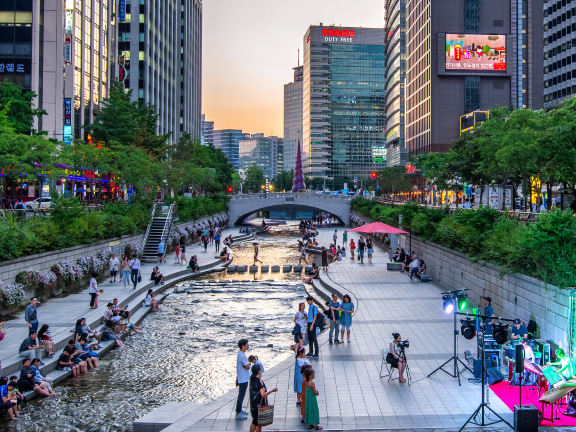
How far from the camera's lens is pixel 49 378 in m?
14.5

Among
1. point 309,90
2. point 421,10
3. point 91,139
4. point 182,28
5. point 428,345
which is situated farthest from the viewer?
point 309,90

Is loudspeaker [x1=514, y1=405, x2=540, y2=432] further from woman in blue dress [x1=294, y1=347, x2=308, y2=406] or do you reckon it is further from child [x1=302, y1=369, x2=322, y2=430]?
woman in blue dress [x1=294, y1=347, x2=308, y2=406]

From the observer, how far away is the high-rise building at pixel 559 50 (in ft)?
327

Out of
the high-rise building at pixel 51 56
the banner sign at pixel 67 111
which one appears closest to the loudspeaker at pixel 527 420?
the high-rise building at pixel 51 56

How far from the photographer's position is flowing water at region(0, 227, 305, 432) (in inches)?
509

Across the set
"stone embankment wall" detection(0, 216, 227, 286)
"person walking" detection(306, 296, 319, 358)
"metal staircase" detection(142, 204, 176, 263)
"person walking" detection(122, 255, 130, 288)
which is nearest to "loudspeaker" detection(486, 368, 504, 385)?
"person walking" detection(306, 296, 319, 358)

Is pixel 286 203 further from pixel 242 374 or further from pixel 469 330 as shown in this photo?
pixel 242 374

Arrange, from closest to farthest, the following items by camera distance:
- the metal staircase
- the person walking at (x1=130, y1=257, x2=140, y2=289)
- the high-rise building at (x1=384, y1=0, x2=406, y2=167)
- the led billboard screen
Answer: the person walking at (x1=130, y1=257, x2=140, y2=289) < the metal staircase < the led billboard screen < the high-rise building at (x1=384, y1=0, x2=406, y2=167)

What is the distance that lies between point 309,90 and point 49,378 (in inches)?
7561

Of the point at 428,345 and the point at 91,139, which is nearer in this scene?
the point at 428,345

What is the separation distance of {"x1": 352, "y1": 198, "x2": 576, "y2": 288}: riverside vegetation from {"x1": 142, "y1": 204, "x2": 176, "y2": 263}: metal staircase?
1980cm

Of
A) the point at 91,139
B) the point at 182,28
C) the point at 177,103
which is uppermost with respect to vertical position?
the point at 182,28

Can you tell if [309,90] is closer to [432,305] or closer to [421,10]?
[421,10]

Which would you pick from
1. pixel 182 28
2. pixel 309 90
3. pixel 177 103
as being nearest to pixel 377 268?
pixel 177 103
